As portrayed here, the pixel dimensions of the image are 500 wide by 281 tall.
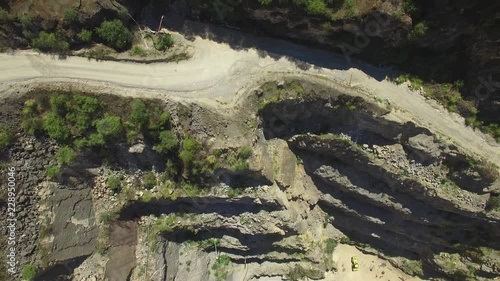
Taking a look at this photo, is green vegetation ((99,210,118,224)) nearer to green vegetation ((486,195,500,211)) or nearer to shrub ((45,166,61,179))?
shrub ((45,166,61,179))

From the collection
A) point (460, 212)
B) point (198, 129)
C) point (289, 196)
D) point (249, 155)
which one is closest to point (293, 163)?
point (289, 196)

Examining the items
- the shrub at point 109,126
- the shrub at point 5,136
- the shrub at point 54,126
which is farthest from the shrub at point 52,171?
the shrub at point 109,126

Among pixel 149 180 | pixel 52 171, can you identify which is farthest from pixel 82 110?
pixel 149 180

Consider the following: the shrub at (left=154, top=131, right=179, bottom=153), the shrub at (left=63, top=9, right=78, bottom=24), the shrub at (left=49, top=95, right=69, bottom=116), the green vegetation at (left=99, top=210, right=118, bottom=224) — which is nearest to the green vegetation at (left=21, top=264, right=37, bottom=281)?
the green vegetation at (left=99, top=210, right=118, bottom=224)

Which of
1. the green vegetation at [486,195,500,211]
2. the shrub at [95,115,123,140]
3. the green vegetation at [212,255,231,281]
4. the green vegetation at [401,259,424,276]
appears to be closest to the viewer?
the shrub at [95,115,123,140]

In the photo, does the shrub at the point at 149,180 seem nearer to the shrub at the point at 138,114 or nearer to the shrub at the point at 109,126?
the shrub at the point at 109,126

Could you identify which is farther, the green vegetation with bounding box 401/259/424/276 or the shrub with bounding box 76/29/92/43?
the green vegetation with bounding box 401/259/424/276

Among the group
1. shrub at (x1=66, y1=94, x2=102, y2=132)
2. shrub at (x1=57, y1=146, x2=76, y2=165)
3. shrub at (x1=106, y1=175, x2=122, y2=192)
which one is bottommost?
shrub at (x1=106, y1=175, x2=122, y2=192)
